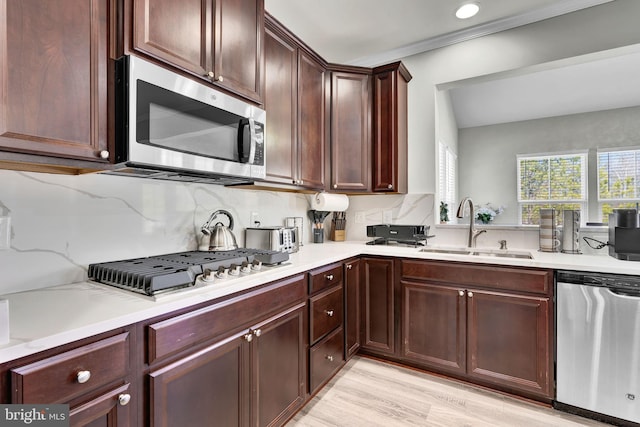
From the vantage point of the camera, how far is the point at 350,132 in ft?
9.06

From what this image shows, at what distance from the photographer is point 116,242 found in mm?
1537

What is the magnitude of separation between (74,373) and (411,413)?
1.78 m

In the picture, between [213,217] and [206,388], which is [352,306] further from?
[206,388]

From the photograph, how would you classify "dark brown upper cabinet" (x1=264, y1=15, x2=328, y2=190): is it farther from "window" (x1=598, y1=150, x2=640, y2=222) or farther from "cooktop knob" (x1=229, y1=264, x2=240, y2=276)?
"window" (x1=598, y1=150, x2=640, y2=222)

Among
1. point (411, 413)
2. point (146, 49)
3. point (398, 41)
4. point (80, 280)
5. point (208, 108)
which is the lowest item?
point (411, 413)

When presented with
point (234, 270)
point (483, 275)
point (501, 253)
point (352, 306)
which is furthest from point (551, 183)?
point (234, 270)

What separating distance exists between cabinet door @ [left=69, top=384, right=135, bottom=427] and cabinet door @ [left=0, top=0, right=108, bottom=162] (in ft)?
2.60

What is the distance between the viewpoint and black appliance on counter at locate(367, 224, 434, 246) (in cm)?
263

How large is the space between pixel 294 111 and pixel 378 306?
64.8 inches

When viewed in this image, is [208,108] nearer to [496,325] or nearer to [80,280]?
[80,280]

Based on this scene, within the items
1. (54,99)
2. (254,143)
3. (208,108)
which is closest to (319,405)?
(254,143)

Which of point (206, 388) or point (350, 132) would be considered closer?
point (206, 388)

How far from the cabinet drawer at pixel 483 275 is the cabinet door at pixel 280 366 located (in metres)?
0.98

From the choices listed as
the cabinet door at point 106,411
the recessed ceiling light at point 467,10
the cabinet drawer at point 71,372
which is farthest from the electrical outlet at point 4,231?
the recessed ceiling light at point 467,10
